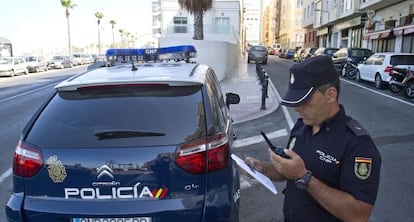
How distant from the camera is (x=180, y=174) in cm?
243

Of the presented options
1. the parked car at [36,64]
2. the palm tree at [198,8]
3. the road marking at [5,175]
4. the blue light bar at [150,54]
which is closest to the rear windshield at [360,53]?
the palm tree at [198,8]

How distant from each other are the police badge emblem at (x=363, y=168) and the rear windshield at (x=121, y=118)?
120 centimetres

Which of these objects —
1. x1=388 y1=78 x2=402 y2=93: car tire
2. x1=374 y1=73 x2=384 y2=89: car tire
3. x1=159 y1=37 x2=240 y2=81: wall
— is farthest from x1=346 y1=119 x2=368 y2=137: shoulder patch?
x1=374 y1=73 x2=384 y2=89: car tire

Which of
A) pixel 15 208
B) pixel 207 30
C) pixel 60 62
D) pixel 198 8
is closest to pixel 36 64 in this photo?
pixel 60 62

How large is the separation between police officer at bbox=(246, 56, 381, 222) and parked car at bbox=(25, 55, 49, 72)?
32727 millimetres

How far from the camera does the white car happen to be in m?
14.3

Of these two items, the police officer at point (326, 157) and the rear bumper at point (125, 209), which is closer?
the police officer at point (326, 157)

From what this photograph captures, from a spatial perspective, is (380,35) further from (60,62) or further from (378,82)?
(60,62)

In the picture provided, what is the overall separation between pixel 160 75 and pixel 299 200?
1588mm

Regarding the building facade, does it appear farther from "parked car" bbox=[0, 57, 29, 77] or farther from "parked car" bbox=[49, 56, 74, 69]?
"parked car" bbox=[49, 56, 74, 69]

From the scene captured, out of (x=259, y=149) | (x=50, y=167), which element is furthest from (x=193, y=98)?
(x=259, y=149)

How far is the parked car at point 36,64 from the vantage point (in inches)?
1225

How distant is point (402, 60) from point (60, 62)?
34913mm

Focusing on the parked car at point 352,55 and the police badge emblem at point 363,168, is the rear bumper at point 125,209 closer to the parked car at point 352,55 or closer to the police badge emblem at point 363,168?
the police badge emblem at point 363,168
